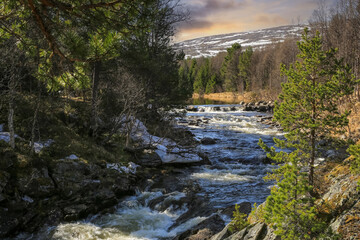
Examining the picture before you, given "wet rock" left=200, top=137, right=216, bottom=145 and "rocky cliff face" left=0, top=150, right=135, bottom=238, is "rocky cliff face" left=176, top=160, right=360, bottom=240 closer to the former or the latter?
"rocky cliff face" left=0, top=150, right=135, bottom=238

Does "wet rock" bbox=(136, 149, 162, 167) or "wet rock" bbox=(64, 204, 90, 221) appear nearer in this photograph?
"wet rock" bbox=(64, 204, 90, 221)

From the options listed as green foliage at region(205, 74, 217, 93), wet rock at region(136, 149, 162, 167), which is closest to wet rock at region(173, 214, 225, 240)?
wet rock at region(136, 149, 162, 167)

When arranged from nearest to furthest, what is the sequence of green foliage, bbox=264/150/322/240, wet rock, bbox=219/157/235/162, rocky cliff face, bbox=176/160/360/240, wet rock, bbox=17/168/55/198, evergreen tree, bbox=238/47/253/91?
rocky cliff face, bbox=176/160/360/240
green foliage, bbox=264/150/322/240
wet rock, bbox=17/168/55/198
wet rock, bbox=219/157/235/162
evergreen tree, bbox=238/47/253/91

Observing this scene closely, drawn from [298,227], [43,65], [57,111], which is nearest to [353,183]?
[298,227]

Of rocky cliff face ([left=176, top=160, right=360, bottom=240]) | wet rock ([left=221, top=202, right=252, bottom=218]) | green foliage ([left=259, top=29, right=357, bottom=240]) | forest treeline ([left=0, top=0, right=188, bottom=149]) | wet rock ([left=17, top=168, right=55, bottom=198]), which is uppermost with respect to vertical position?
forest treeline ([left=0, top=0, right=188, bottom=149])

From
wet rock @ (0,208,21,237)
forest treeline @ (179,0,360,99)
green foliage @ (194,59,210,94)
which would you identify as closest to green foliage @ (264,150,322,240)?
wet rock @ (0,208,21,237)

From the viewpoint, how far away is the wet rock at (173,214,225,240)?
6.97 meters

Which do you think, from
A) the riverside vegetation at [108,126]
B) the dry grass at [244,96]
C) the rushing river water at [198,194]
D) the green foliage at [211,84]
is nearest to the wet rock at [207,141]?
the rushing river water at [198,194]

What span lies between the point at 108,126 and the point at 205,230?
10.6 metres

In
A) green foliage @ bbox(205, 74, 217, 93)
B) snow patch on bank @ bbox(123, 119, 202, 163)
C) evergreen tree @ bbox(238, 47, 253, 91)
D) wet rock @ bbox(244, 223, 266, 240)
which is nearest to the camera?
wet rock @ bbox(244, 223, 266, 240)

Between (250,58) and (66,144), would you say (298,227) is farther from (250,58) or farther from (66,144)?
(250,58)

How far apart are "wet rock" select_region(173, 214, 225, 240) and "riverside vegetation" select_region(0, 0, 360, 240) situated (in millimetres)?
61

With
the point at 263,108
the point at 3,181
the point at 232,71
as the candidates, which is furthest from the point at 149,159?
the point at 232,71

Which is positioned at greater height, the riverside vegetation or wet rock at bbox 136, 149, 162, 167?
the riverside vegetation
